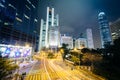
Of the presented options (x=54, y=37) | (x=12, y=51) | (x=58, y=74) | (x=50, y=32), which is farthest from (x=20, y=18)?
(x=58, y=74)

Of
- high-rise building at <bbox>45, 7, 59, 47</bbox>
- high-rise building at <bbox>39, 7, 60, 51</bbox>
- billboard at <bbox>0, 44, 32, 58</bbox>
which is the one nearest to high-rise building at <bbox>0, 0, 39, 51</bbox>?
high-rise building at <bbox>39, 7, 60, 51</bbox>

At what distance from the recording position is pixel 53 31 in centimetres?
15675

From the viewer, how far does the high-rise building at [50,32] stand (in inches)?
5976

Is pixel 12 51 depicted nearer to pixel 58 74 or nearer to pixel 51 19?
pixel 58 74

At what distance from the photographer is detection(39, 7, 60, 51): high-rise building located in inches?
5976

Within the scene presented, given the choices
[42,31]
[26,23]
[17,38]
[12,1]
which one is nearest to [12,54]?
[17,38]

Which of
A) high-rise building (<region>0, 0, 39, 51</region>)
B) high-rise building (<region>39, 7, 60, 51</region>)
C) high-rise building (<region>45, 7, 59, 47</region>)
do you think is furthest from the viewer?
high-rise building (<region>45, 7, 59, 47</region>)

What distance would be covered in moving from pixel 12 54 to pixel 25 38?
8037 centimetres

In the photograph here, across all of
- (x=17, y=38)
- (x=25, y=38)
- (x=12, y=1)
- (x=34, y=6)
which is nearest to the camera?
(x=12, y=1)

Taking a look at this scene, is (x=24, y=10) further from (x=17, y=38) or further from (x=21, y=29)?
(x=17, y=38)

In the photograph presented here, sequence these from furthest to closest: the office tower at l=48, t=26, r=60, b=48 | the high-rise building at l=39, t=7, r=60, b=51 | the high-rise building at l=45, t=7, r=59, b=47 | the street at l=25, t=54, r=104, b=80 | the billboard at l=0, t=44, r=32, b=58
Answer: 1. the high-rise building at l=45, t=7, r=59, b=47
2. the high-rise building at l=39, t=7, r=60, b=51
3. the office tower at l=48, t=26, r=60, b=48
4. the billboard at l=0, t=44, r=32, b=58
5. the street at l=25, t=54, r=104, b=80

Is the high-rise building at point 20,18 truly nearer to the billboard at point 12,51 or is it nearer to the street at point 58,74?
the billboard at point 12,51

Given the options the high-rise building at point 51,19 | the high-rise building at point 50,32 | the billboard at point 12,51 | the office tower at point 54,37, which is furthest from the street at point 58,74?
Answer: the high-rise building at point 51,19

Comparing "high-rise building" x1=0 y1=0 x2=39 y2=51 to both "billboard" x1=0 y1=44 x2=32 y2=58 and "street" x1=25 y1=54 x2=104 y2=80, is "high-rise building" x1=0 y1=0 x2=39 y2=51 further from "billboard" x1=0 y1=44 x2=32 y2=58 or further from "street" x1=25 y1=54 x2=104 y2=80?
"street" x1=25 y1=54 x2=104 y2=80
